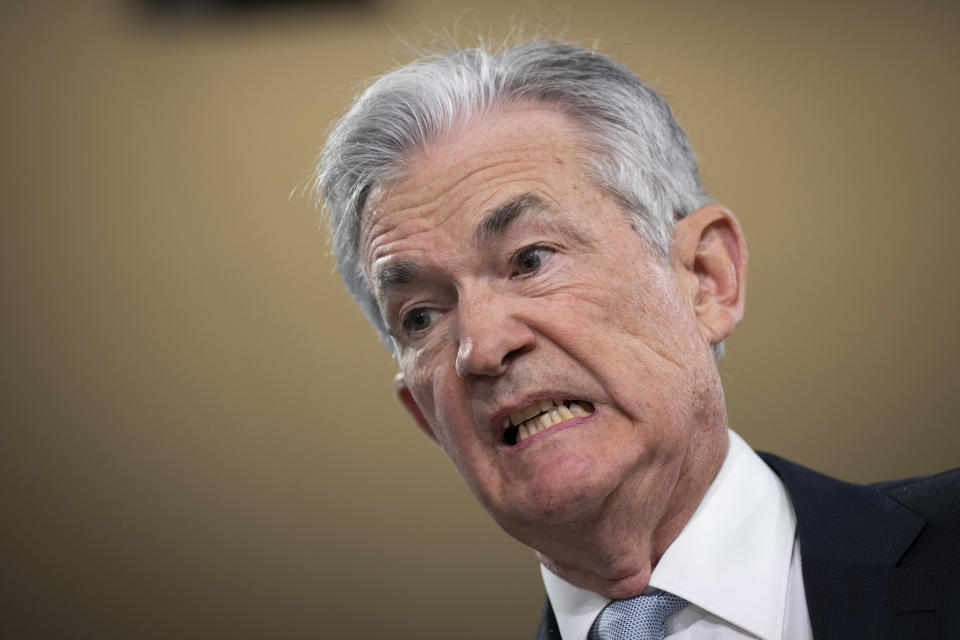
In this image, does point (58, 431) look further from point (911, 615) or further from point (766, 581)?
point (911, 615)

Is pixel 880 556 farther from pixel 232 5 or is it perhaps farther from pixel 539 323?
pixel 232 5

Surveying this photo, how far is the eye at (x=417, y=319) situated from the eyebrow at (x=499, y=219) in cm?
18

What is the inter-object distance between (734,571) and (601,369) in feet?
1.21

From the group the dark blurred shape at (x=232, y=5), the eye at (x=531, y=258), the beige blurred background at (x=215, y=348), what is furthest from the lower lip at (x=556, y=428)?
the dark blurred shape at (x=232, y=5)

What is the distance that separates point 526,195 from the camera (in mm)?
1474

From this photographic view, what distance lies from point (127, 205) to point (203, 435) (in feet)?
2.37

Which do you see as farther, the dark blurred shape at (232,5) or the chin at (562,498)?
the dark blurred shape at (232,5)

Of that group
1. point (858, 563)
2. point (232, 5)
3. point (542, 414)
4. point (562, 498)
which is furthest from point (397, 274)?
point (232, 5)

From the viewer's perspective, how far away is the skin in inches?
55.0

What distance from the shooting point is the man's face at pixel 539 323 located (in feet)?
4.57

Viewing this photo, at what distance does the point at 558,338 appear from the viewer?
1.42 meters

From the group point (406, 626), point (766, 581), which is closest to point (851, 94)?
point (766, 581)

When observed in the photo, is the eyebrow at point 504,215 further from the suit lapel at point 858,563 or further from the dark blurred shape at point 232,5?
the dark blurred shape at point 232,5

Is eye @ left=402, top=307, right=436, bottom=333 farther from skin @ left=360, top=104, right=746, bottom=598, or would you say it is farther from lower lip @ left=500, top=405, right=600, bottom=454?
lower lip @ left=500, top=405, right=600, bottom=454
